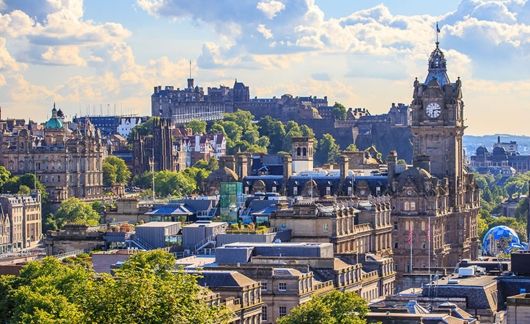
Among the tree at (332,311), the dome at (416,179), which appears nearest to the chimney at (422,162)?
the dome at (416,179)

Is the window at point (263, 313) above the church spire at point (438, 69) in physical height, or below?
below

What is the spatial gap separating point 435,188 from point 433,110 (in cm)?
1351

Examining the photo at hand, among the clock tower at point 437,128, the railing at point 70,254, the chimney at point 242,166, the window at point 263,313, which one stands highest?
the clock tower at point 437,128

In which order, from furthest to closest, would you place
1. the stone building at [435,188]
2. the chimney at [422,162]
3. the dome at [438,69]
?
the dome at [438,69]
the chimney at [422,162]
the stone building at [435,188]

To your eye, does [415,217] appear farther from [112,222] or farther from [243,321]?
[243,321]

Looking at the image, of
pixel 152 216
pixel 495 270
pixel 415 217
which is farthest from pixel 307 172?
pixel 495 270

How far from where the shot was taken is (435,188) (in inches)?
6865

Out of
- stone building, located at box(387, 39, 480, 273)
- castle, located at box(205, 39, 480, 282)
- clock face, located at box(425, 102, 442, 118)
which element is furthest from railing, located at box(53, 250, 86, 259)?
clock face, located at box(425, 102, 442, 118)

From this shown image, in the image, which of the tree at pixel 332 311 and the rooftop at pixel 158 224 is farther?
the rooftop at pixel 158 224

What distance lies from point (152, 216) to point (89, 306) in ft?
251

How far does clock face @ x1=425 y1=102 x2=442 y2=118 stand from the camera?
185250mm

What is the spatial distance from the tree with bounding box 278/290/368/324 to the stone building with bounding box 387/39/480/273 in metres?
67.8

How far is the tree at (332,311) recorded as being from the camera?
95.2m

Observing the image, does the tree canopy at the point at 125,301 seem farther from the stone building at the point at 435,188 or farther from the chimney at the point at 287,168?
the chimney at the point at 287,168
